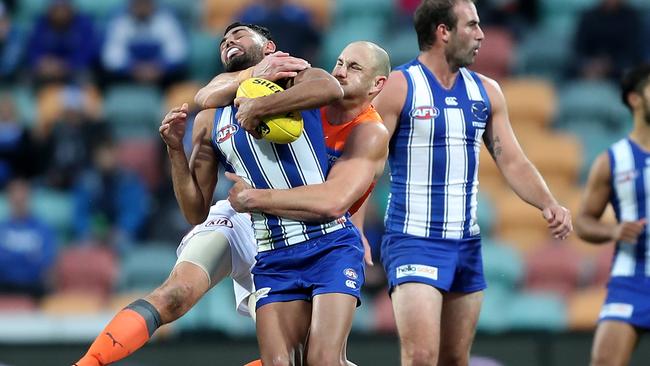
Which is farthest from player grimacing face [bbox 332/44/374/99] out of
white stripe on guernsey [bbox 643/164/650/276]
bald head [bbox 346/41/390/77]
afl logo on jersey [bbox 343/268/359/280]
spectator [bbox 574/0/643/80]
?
spectator [bbox 574/0/643/80]

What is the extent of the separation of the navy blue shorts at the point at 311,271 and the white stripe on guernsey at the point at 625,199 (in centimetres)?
218

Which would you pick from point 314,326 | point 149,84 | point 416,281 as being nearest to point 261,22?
point 149,84

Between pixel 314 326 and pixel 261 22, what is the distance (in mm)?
6539

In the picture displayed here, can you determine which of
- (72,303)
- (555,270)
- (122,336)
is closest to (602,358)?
(122,336)

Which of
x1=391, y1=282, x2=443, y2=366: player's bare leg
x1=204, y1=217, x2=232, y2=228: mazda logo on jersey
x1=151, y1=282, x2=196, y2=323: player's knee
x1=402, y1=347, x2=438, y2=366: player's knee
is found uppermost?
x1=204, y1=217, x2=232, y2=228: mazda logo on jersey

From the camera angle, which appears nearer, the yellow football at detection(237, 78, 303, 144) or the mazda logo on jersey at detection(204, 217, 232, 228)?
the yellow football at detection(237, 78, 303, 144)

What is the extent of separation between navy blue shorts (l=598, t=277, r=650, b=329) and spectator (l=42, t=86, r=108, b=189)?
5.56 meters

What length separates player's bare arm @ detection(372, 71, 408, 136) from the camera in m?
6.91

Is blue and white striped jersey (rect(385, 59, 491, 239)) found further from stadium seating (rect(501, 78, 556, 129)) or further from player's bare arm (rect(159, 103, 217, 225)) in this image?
stadium seating (rect(501, 78, 556, 129))

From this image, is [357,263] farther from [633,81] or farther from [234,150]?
[633,81]

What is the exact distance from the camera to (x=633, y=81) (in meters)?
7.91

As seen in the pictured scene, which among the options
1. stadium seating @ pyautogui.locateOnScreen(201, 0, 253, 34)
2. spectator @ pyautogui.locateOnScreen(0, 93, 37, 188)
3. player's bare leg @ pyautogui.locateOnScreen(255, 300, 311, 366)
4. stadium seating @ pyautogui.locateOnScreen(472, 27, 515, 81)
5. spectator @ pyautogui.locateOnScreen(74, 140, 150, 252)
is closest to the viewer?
player's bare leg @ pyautogui.locateOnScreen(255, 300, 311, 366)

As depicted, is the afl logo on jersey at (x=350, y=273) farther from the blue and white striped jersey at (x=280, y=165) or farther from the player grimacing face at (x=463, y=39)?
the player grimacing face at (x=463, y=39)

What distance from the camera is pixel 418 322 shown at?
22.0ft
